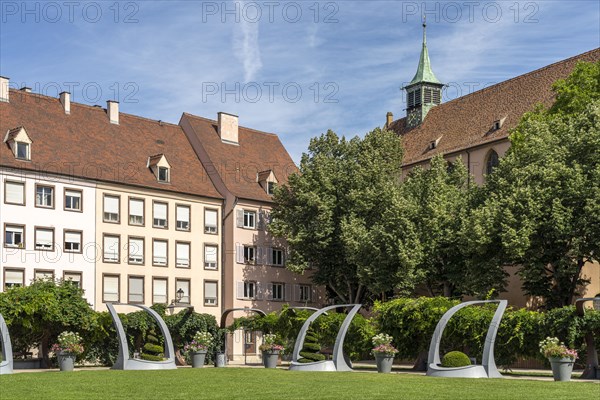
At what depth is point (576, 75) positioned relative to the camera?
51.1 meters

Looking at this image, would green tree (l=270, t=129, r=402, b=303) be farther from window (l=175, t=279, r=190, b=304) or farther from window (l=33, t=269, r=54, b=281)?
window (l=33, t=269, r=54, b=281)

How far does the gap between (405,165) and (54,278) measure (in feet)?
103

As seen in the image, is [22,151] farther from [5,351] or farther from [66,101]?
[5,351]

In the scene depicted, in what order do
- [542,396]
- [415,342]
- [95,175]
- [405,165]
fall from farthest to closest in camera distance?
[405,165] < [95,175] < [415,342] < [542,396]

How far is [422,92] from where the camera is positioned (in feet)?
277

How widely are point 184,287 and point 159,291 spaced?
1995 mm

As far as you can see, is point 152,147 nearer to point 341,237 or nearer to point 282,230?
point 282,230

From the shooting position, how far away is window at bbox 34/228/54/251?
57.4m

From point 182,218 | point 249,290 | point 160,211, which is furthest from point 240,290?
point 160,211

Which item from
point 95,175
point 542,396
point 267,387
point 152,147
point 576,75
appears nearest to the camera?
point 542,396

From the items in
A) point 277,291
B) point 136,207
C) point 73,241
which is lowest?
point 277,291

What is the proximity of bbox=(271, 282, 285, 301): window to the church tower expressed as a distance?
2098cm

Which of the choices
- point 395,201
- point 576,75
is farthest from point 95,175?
point 576,75

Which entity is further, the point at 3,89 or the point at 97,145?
the point at 97,145
